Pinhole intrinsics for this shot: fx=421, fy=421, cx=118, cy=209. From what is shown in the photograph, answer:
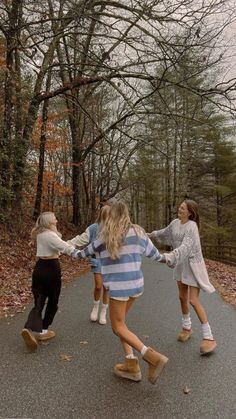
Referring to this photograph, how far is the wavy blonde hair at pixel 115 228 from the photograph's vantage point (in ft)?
14.4

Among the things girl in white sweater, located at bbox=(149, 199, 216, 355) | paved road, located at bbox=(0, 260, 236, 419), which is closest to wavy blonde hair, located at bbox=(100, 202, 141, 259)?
girl in white sweater, located at bbox=(149, 199, 216, 355)

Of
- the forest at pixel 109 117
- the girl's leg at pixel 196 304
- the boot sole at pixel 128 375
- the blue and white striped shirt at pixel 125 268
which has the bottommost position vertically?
the boot sole at pixel 128 375

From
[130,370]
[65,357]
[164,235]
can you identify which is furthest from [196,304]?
[65,357]

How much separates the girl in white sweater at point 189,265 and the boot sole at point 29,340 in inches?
76.0

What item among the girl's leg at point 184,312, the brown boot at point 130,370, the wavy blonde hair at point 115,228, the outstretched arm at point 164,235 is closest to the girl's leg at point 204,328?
the girl's leg at point 184,312

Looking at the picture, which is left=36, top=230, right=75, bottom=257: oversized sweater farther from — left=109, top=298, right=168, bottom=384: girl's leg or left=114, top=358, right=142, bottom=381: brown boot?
left=114, top=358, right=142, bottom=381: brown boot

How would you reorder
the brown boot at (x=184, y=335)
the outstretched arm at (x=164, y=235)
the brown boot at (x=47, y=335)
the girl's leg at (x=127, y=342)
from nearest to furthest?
the girl's leg at (x=127, y=342) < the brown boot at (x=47, y=335) < the brown boot at (x=184, y=335) < the outstretched arm at (x=164, y=235)

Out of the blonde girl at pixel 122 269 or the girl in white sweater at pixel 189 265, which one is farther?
the girl in white sweater at pixel 189 265

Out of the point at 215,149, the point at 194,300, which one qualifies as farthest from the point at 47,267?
the point at 215,149

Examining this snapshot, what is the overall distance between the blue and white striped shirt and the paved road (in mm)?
986

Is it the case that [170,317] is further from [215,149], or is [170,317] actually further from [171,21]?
[215,149]

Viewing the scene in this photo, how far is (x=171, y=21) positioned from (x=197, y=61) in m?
1.31

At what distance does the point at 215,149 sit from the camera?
98.7 ft

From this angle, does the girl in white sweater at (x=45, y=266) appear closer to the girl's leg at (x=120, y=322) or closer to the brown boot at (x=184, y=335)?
the girl's leg at (x=120, y=322)
